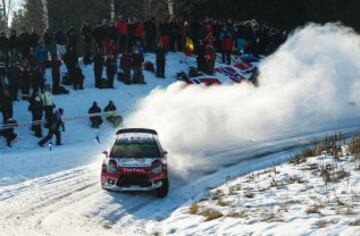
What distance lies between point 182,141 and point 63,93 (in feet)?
22.0

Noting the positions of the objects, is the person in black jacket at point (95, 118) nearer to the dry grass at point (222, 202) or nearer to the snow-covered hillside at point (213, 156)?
the snow-covered hillside at point (213, 156)

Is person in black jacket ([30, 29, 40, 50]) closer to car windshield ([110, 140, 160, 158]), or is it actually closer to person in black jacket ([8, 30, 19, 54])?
person in black jacket ([8, 30, 19, 54])

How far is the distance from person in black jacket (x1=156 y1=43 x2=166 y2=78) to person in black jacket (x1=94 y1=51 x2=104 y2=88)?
3.24 metres

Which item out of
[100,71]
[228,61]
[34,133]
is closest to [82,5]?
[228,61]

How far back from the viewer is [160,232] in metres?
13.3

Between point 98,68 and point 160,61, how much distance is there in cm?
386

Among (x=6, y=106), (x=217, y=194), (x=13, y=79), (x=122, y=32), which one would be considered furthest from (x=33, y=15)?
(x=217, y=194)

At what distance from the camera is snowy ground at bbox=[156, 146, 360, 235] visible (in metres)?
11.5

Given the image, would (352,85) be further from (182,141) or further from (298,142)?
(182,141)

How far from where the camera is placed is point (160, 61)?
30688 mm

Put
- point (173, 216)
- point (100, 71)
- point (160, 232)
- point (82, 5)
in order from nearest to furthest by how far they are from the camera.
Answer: point (160, 232) → point (173, 216) → point (100, 71) → point (82, 5)

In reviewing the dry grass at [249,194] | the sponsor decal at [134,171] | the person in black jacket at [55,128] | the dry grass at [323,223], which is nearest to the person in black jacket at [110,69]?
the person in black jacket at [55,128]

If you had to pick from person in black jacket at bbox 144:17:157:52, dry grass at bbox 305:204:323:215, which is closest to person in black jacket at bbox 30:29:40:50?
person in black jacket at bbox 144:17:157:52

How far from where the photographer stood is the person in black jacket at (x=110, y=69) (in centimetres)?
2785
